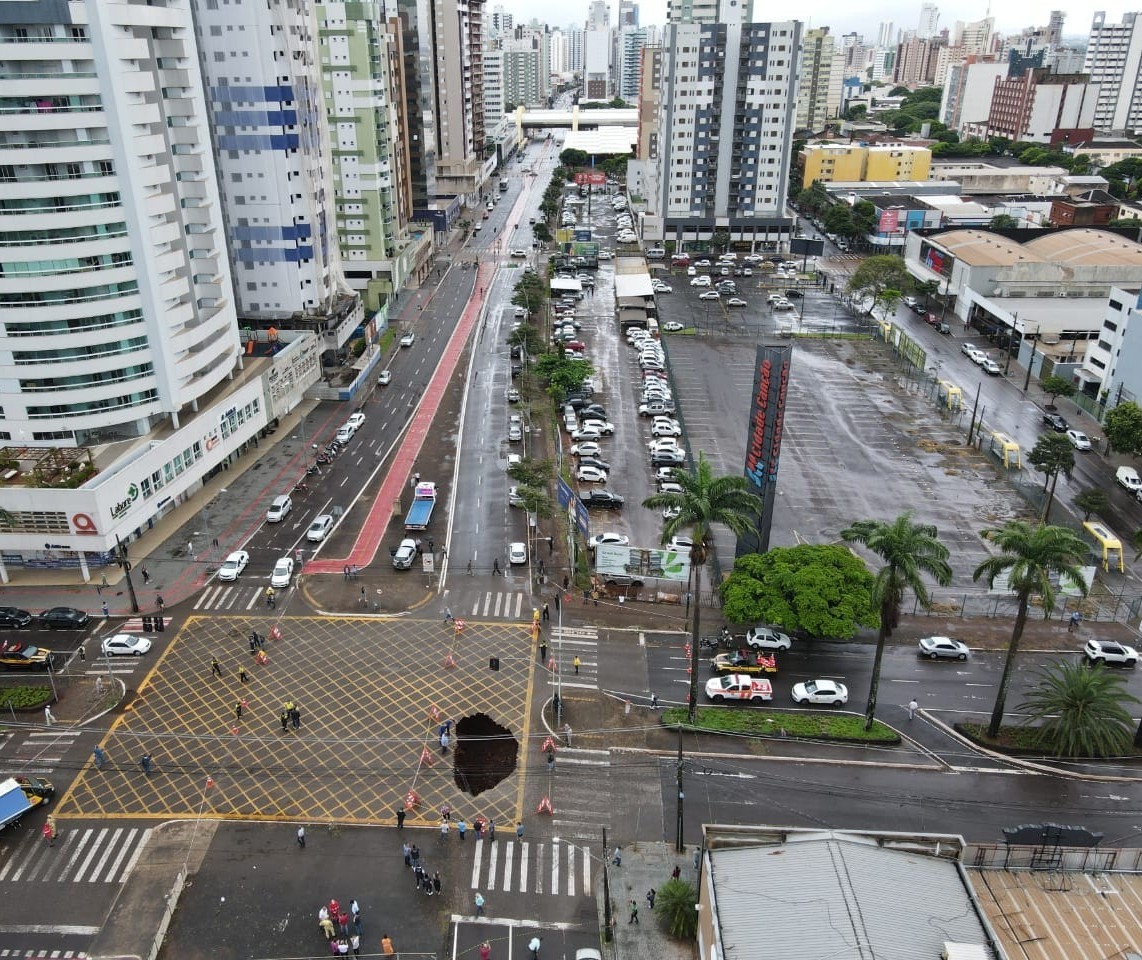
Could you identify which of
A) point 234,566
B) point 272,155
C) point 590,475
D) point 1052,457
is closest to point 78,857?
point 234,566

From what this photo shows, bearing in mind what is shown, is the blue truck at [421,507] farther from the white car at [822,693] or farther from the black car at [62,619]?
the white car at [822,693]

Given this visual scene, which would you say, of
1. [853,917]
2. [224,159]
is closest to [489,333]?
[224,159]

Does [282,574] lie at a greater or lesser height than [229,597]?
greater

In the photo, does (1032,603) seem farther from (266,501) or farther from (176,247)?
(176,247)

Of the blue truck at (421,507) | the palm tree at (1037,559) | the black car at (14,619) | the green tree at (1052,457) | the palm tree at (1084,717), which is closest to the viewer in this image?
the palm tree at (1037,559)

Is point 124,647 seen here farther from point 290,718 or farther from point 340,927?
point 340,927

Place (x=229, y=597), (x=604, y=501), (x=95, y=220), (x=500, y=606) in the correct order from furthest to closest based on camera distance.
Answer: (x=604, y=501)
(x=95, y=220)
(x=229, y=597)
(x=500, y=606)

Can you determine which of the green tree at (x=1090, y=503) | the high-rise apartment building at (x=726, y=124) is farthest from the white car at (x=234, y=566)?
the high-rise apartment building at (x=726, y=124)
